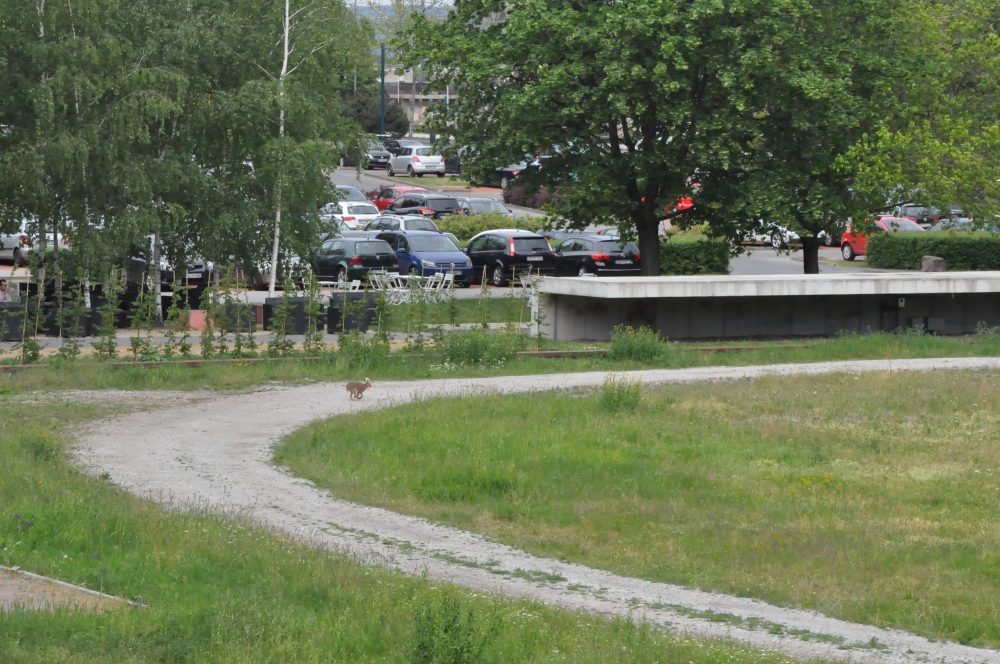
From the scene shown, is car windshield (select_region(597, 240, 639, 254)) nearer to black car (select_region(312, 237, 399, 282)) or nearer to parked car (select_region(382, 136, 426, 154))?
black car (select_region(312, 237, 399, 282))

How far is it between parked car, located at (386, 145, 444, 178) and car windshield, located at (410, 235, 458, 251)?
37.0 meters

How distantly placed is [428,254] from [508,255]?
2.33m

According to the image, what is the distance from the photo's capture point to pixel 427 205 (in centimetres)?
5559

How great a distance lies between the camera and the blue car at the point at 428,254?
123 ft

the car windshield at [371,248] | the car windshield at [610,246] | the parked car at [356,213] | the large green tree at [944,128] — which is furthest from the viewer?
the parked car at [356,213]

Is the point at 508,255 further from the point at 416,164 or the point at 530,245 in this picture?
the point at 416,164

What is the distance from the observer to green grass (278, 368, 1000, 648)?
10070 millimetres

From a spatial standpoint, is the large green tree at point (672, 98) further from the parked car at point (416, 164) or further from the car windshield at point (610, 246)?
the parked car at point (416, 164)

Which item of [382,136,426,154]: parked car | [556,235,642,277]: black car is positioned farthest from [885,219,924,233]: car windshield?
[382,136,426,154]: parked car

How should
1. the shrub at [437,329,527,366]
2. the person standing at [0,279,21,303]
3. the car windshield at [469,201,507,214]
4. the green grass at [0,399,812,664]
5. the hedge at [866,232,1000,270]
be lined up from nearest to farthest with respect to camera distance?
1. the green grass at [0,399,812,664]
2. the shrub at [437,329,527,366]
3. the person standing at [0,279,21,303]
4. the hedge at [866,232,1000,270]
5. the car windshield at [469,201,507,214]

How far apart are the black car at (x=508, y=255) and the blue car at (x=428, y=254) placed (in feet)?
1.86

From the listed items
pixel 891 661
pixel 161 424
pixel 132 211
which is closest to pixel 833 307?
pixel 132 211

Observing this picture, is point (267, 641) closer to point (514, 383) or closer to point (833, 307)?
point (514, 383)

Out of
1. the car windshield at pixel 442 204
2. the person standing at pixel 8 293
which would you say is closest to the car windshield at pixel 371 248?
the person standing at pixel 8 293
